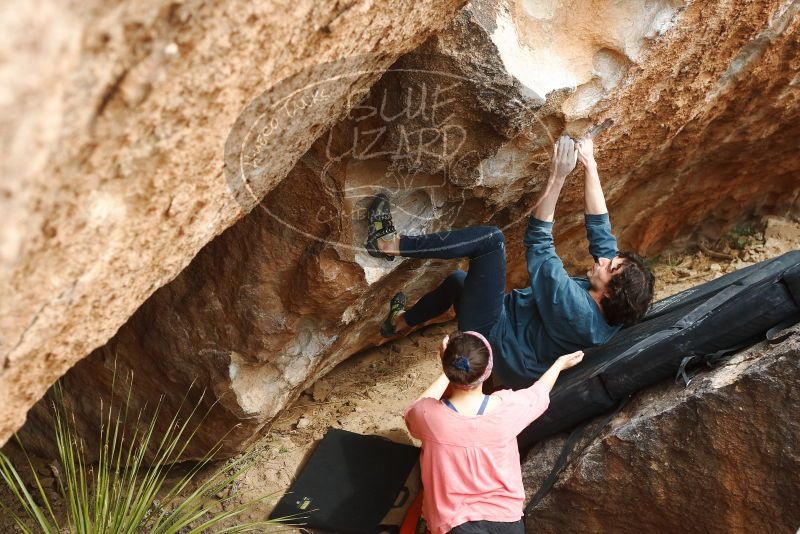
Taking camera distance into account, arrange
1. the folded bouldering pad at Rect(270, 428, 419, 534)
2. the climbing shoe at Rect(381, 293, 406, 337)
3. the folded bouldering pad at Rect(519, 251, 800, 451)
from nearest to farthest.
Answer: the folded bouldering pad at Rect(519, 251, 800, 451) → the folded bouldering pad at Rect(270, 428, 419, 534) → the climbing shoe at Rect(381, 293, 406, 337)

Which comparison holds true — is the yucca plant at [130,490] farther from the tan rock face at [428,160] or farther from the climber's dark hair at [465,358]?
the climber's dark hair at [465,358]

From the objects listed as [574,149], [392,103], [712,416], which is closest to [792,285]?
[712,416]

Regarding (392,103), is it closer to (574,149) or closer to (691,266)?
(574,149)

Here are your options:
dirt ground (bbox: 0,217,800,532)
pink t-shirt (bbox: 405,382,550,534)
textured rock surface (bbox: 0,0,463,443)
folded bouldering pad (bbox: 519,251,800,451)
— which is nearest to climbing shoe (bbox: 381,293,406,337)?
dirt ground (bbox: 0,217,800,532)

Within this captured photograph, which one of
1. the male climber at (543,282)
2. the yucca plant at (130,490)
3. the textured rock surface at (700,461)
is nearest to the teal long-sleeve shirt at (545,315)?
the male climber at (543,282)

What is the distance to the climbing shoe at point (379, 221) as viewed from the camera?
310cm

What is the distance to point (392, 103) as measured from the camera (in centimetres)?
282

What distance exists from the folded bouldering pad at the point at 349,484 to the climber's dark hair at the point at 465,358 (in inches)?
43.2

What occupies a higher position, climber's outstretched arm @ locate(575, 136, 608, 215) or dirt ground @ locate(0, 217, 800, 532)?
climber's outstretched arm @ locate(575, 136, 608, 215)

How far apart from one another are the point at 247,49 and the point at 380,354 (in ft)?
9.80

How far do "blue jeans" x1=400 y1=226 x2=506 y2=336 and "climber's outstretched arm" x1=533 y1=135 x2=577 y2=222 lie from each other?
0.19 metres

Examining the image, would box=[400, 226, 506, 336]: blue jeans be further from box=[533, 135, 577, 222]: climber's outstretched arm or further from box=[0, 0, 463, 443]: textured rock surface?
box=[0, 0, 463, 443]: textured rock surface

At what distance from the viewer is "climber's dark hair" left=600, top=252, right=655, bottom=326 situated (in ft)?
10.0

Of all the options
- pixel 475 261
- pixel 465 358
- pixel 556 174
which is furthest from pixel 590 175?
pixel 465 358
